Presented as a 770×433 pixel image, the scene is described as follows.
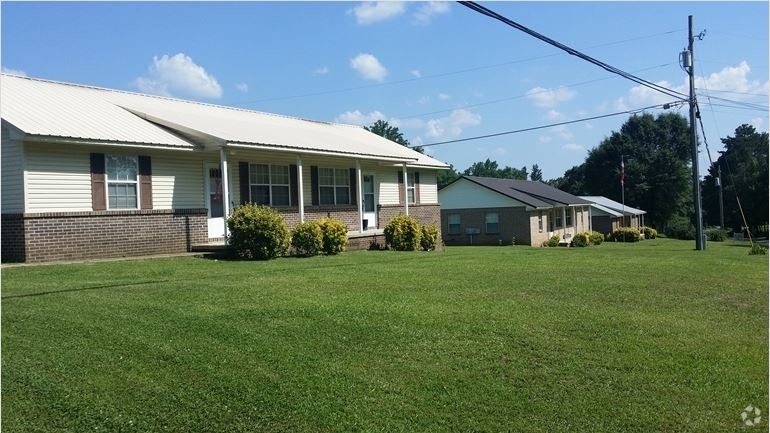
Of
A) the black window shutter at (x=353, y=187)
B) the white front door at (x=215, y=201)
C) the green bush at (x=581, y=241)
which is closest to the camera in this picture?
the white front door at (x=215, y=201)

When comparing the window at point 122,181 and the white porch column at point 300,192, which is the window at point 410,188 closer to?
the white porch column at point 300,192

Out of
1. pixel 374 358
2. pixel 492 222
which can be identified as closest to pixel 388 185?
pixel 492 222

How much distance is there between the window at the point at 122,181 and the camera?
1620cm

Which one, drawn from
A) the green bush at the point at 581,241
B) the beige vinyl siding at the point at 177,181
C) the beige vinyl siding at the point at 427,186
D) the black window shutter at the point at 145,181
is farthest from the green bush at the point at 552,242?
the black window shutter at the point at 145,181

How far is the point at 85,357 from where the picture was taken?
6402mm

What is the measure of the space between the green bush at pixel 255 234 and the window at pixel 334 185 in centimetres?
641

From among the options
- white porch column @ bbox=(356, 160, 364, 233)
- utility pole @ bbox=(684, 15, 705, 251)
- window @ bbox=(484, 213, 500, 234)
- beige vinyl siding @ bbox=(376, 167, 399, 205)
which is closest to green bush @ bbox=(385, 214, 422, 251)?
white porch column @ bbox=(356, 160, 364, 233)

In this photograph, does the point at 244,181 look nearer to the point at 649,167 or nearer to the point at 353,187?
the point at 353,187

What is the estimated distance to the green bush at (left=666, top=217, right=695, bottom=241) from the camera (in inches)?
2595

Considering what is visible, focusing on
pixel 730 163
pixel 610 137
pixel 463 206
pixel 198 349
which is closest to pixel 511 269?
pixel 198 349

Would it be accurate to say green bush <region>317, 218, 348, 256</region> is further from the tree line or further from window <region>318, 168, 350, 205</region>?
the tree line

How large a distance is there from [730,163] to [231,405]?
345ft

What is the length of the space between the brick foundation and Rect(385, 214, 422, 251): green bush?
22.8 ft

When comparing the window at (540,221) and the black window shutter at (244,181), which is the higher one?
the black window shutter at (244,181)
